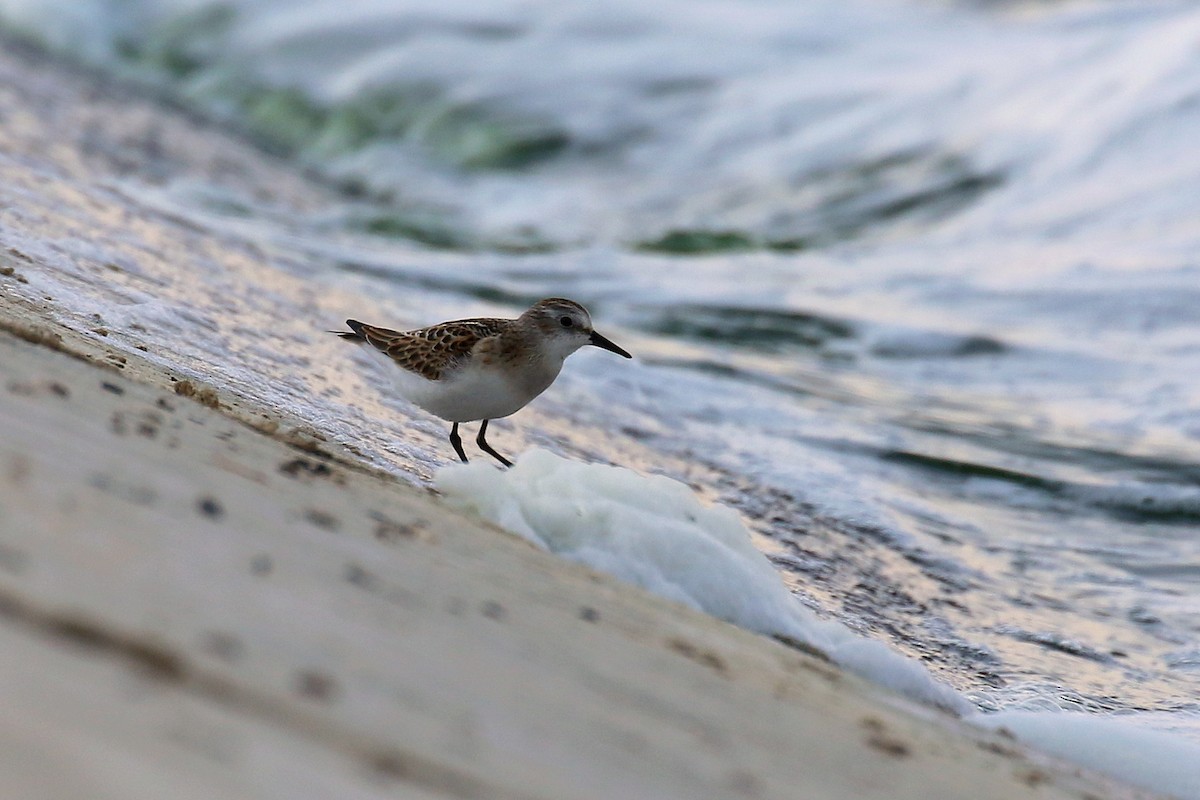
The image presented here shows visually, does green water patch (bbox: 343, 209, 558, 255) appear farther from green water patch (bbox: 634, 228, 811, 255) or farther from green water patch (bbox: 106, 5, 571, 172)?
green water patch (bbox: 106, 5, 571, 172)

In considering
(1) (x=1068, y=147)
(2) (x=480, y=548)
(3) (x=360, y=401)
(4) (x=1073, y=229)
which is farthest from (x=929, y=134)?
→ (2) (x=480, y=548)

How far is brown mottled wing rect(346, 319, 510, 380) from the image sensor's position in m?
5.16

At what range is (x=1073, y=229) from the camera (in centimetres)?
1373

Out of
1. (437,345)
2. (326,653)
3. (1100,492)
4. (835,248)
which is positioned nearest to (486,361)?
(437,345)

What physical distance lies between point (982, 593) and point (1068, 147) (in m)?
10.1

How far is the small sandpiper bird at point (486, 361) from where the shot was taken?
16.7ft

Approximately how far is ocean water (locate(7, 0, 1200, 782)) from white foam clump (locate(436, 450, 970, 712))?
0.83 meters

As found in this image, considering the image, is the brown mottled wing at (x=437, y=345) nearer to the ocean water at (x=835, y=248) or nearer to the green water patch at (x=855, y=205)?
the ocean water at (x=835, y=248)

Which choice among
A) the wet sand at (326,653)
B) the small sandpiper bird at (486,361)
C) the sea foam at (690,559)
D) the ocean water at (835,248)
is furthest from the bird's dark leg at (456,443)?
the sea foam at (690,559)

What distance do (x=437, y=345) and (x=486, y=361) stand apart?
230 millimetres

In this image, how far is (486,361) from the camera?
5.11 m

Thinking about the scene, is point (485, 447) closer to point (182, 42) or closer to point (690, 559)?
point (690, 559)

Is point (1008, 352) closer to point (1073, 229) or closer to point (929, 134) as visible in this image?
point (1073, 229)

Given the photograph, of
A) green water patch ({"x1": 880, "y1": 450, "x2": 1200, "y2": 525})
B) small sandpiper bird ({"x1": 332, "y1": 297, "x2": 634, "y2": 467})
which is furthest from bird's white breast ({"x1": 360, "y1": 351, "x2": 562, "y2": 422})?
green water patch ({"x1": 880, "y1": 450, "x2": 1200, "y2": 525})
